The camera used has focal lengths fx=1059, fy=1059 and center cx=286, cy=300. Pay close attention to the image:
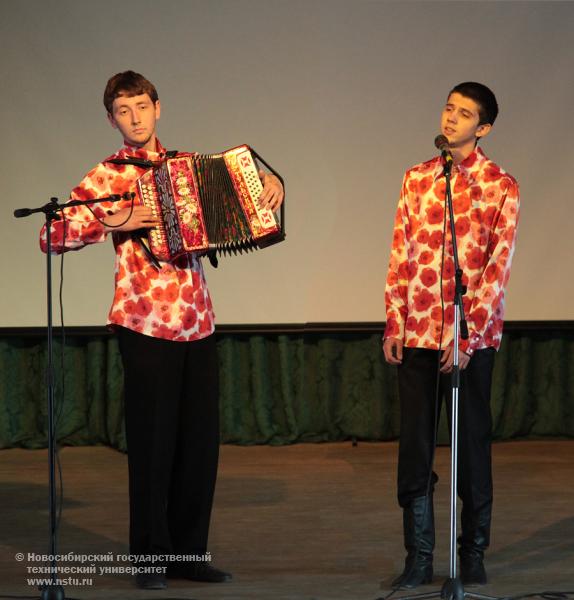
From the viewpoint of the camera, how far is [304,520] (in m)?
4.08

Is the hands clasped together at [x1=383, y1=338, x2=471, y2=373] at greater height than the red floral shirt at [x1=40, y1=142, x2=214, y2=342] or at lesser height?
lesser

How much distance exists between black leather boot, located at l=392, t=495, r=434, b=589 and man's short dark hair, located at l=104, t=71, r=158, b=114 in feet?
4.76

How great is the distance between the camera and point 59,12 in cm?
535

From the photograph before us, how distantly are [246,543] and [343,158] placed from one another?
7.72 ft

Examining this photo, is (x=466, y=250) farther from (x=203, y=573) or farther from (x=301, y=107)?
(x=301, y=107)

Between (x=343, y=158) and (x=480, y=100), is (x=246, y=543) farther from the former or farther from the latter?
(x=343, y=158)

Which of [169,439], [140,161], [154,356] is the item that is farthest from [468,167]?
[169,439]

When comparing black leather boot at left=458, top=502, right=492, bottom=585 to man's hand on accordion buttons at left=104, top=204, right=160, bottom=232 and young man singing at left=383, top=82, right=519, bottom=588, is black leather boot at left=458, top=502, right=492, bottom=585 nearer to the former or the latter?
young man singing at left=383, top=82, right=519, bottom=588

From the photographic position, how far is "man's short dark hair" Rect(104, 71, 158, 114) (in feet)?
10.2

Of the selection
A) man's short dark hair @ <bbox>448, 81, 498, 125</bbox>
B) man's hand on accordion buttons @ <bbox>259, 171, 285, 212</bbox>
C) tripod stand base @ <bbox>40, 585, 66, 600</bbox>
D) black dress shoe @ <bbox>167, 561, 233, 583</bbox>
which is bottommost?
black dress shoe @ <bbox>167, 561, 233, 583</bbox>

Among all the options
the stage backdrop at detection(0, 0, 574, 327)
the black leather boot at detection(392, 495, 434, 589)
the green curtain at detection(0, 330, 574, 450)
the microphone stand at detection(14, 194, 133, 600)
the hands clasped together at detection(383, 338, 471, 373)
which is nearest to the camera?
the microphone stand at detection(14, 194, 133, 600)

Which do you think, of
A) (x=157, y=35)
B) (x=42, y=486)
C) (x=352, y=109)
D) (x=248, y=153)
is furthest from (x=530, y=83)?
(x=42, y=486)

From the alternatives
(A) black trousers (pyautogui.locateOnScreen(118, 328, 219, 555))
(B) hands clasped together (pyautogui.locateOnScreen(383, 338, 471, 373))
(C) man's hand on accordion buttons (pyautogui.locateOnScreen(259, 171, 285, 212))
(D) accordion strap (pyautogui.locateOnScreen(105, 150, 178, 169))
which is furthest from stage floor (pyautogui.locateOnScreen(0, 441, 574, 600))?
(D) accordion strap (pyautogui.locateOnScreen(105, 150, 178, 169))

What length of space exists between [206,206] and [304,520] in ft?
5.07
